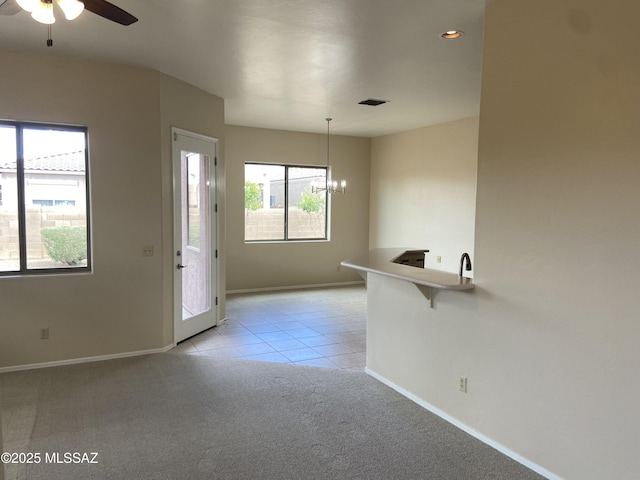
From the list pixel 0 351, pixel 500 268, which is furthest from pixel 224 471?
pixel 0 351

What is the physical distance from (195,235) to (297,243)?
3087mm

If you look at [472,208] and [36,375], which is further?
[472,208]

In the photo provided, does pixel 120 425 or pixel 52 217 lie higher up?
pixel 52 217

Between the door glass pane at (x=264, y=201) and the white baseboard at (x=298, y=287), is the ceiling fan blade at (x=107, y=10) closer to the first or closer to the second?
the door glass pane at (x=264, y=201)

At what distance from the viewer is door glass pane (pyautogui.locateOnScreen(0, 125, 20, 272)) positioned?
3.96 meters

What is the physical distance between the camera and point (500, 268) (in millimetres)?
2734

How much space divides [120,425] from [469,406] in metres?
2.35

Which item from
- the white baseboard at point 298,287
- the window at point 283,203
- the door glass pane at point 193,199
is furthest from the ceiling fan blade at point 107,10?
the white baseboard at point 298,287

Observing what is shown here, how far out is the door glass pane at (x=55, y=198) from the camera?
4.07m

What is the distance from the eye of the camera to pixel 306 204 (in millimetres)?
8164

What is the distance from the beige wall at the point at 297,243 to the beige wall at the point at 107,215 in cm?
280

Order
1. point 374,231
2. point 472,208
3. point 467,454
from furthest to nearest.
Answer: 1. point 374,231
2. point 472,208
3. point 467,454

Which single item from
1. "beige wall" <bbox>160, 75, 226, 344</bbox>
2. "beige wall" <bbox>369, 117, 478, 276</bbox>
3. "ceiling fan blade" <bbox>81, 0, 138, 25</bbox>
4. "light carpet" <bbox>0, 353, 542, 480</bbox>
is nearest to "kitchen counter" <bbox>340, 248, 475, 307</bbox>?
"light carpet" <bbox>0, 353, 542, 480</bbox>

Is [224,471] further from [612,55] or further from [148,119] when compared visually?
[148,119]
